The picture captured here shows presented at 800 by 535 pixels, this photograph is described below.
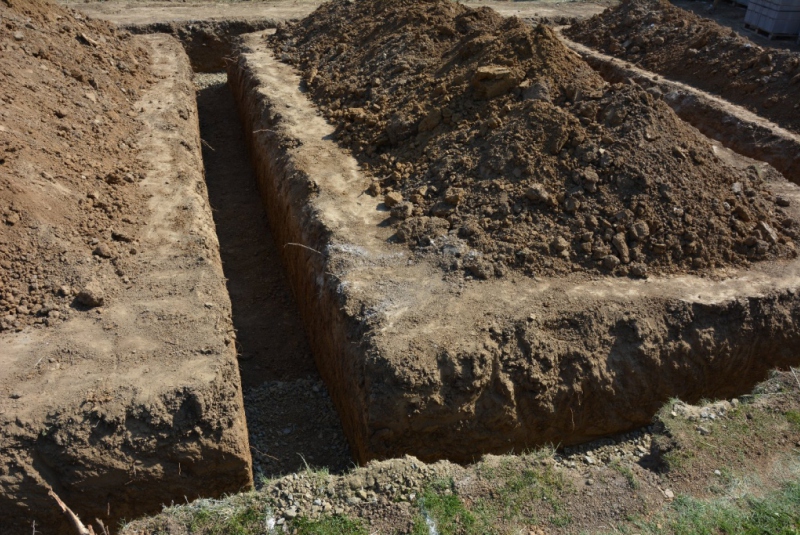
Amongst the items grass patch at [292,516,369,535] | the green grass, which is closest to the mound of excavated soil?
the green grass

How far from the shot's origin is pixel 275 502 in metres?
4.79

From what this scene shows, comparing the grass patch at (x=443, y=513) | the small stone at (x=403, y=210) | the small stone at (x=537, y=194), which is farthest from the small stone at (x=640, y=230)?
the grass patch at (x=443, y=513)

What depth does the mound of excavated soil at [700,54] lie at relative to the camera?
11.0 meters

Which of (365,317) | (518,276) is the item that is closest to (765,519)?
(518,276)

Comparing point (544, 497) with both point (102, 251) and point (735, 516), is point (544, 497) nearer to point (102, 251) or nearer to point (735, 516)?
point (735, 516)

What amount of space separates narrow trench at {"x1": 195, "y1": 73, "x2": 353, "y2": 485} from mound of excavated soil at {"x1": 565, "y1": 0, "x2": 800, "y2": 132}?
8318mm

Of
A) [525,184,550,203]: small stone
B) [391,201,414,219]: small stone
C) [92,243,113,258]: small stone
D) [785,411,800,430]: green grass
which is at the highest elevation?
[525,184,550,203]: small stone

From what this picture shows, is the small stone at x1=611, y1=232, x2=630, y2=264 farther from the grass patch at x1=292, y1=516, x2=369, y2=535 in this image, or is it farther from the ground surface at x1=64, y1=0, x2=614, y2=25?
the ground surface at x1=64, y1=0, x2=614, y2=25

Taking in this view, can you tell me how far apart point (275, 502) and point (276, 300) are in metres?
3.80

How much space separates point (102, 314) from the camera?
6141 mm

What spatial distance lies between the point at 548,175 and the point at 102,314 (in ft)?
15.9

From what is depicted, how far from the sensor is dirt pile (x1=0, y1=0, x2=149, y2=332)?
6.30 meters

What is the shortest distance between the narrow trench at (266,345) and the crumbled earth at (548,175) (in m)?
1.85

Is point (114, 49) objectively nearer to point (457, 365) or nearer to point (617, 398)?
point (457, 365)
